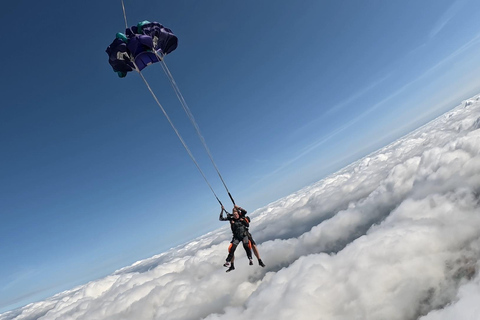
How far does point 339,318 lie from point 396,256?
68.5 metres

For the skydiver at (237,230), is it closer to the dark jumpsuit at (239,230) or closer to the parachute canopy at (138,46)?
the dark jumpsuit at (239,230)

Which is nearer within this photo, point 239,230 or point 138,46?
point 138,46

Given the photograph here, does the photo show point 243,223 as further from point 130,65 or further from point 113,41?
point 113,41

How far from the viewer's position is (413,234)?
19938 centimetres

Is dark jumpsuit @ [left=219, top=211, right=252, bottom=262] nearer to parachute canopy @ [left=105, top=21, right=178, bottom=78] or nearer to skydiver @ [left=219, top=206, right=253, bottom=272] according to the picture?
skydiver @ [left=219, top=206, right=253, bottom=272]

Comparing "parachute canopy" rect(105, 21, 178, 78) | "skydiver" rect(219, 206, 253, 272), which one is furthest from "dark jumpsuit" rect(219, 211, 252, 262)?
"parachute canopy" rect(105, 21, 178, 78)

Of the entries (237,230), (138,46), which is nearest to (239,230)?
(237,230)

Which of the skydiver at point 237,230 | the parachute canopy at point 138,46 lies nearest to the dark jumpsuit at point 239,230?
the skydiver at point 237,230

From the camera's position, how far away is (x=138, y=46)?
32.9ft

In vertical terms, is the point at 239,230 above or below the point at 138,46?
below

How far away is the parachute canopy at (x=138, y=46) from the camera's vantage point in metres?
9.88

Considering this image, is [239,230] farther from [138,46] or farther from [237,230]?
[138,46]

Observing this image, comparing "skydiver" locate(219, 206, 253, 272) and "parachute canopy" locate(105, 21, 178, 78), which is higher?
"parachute canopy" locate(105, 21, 178, 78)

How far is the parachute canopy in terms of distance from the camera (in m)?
9.88
